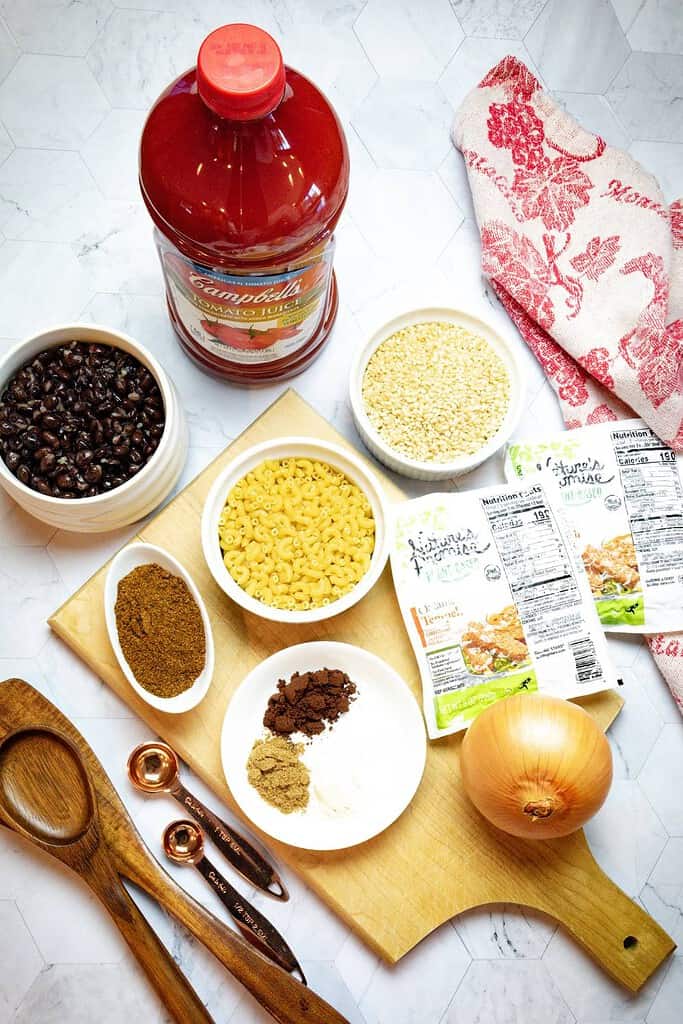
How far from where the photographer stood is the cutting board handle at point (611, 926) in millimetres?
1421

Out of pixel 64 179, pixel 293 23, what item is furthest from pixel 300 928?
pixel 293 23

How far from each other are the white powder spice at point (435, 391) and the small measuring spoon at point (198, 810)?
0.62 metres

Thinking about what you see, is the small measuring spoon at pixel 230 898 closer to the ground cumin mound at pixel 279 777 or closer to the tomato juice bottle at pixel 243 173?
the ground cumin mound at pixel 279 777

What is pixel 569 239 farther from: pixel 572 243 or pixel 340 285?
pixel 340 285

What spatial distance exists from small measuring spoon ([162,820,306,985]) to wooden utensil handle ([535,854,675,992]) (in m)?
0.40

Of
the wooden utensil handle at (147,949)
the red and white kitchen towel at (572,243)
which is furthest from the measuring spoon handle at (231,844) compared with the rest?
the red and white kitchen towel at (572,243)

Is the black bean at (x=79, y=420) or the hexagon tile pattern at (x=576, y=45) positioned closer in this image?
the black bean at (x=79, y=420)

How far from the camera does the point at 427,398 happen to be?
59.4 inches

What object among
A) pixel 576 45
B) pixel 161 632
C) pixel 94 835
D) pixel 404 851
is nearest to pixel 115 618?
pixel 161 632

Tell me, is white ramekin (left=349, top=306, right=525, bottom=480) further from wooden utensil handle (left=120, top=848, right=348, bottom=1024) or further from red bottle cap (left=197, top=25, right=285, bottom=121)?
wooden utensil handle (left=120, top=848, right=348, bottom=1024)

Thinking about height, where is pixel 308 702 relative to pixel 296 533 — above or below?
below

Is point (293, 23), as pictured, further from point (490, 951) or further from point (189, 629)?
point (490, 951)

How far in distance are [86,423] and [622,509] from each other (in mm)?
875

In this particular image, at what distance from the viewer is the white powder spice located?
4.91 feet
